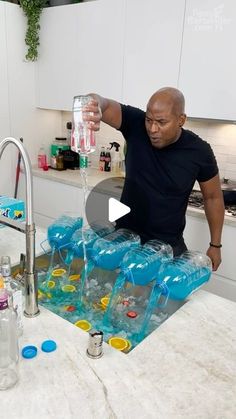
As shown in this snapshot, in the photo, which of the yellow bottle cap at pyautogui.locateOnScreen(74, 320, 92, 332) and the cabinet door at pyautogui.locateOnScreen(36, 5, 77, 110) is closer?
the yellow bottle cap at pyautogui.locateOnScreen(74, 320, 92, 332)

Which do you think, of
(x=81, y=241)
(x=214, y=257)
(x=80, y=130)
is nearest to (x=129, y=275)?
(x=81, y=241)

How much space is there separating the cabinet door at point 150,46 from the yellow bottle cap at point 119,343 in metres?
1.79

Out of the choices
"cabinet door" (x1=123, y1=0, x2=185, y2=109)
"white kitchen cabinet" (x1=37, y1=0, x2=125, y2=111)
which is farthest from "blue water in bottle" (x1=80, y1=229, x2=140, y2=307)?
"white kitchen cabinet" (x1=37, y1=0, x2=125, y2=111)

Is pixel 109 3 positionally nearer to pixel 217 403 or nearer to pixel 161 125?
pixel 161 125

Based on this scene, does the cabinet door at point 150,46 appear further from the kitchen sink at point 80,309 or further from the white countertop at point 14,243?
the kitchen sink at point 80,309

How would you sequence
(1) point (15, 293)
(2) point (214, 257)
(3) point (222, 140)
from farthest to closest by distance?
(3) point (222, 140) < (2) point (214, 257) < (1) point (15, 293)

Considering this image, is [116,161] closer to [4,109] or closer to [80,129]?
[4,109]

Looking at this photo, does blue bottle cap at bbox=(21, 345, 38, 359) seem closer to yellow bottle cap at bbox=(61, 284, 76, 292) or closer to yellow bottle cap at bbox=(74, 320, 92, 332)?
yellow bottle cap at bbox=(74, 320, 92, 332)

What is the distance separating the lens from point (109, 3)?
2.46 meters

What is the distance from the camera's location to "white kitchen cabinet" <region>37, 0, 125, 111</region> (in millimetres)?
2510

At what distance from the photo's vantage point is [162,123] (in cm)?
149

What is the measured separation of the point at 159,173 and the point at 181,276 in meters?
0.69

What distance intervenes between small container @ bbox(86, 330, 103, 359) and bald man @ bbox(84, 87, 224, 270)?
83 centimetres

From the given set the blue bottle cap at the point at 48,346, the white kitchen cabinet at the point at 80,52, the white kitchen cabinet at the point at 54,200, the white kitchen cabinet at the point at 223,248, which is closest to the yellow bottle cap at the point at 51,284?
the blue bottle cap at the point at 48,346
